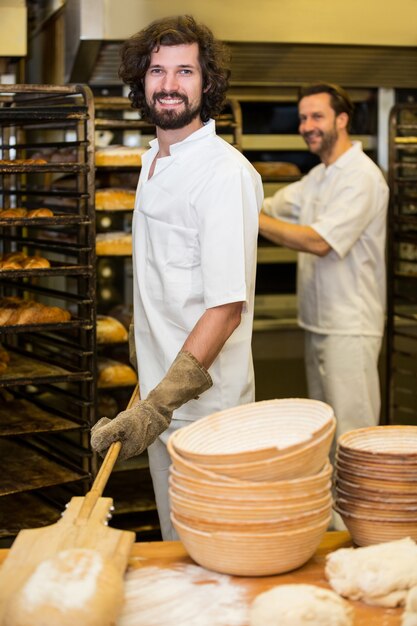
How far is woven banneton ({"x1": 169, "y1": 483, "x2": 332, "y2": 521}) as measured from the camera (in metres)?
1.67

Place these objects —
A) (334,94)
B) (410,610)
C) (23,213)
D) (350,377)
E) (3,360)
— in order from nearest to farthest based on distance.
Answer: (410,610) → (23,213) → (3,360) → (350,377) → (334,94)

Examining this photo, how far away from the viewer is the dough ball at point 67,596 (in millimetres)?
1405

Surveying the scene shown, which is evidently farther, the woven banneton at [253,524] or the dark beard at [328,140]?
the dark beard at [328,140]

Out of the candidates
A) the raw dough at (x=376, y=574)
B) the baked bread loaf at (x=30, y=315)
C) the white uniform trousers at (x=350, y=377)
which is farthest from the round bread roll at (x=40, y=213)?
the raw dough at (x=376, y=574)

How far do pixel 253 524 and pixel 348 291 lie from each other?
8.36 feet

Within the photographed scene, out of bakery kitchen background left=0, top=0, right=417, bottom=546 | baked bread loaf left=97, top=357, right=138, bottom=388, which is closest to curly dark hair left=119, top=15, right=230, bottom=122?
bakery kitchen background left=0, top=0, right=417, bottom=546

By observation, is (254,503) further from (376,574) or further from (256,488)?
(376,574)

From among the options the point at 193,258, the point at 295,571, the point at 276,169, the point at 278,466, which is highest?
the point at 276,169

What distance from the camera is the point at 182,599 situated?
1638 mm

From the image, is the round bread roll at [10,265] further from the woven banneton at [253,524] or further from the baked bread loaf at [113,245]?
the woven banneton at [253,524]

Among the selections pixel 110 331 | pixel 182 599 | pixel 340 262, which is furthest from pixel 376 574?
pixel 340 262

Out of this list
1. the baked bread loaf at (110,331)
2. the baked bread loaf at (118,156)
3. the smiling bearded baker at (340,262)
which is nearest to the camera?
the baked bread loaf at (118,156)

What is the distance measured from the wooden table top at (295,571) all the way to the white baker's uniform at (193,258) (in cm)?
64

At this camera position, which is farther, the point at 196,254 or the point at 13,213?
the point at 13,213
